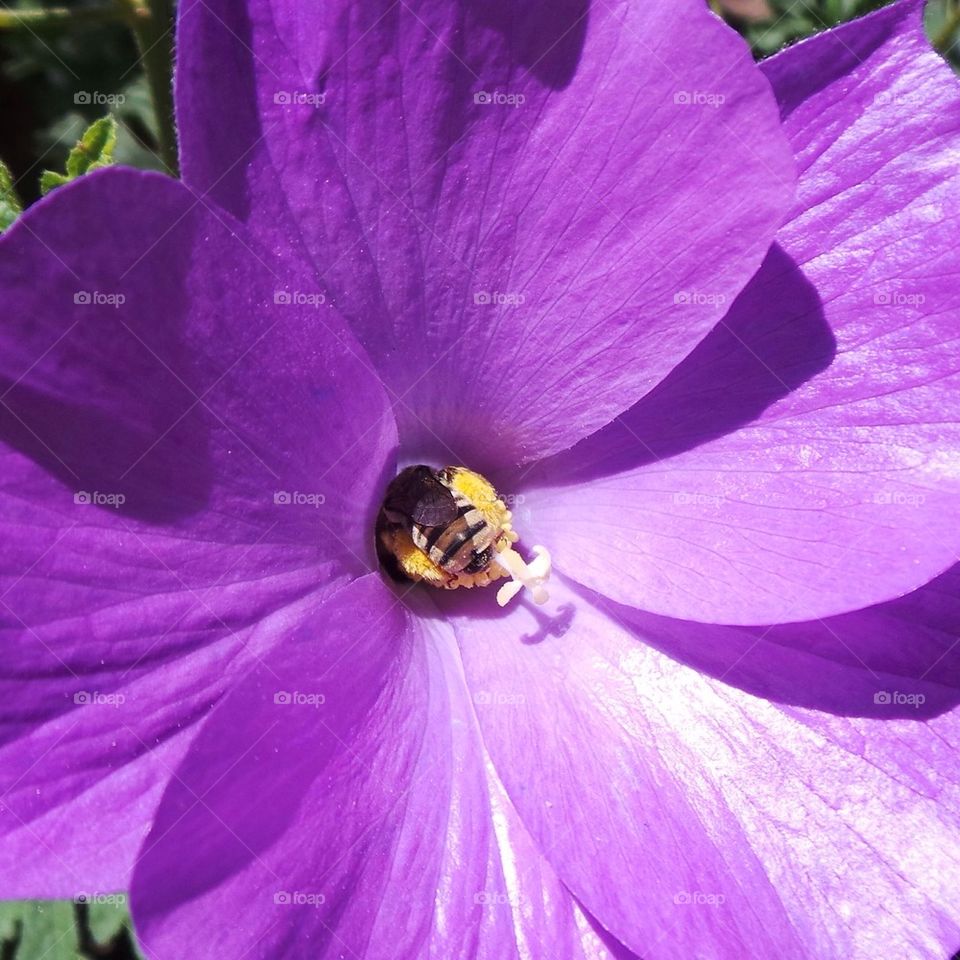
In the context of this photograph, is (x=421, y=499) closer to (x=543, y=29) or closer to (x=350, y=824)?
(x=350, y=824)

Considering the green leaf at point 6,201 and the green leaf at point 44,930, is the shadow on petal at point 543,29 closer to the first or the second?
the green leaf at point 6,201

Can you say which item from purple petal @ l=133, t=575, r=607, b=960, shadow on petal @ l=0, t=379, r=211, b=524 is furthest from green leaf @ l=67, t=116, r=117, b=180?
purple petal @ l=133, t=575, r=607, b=960

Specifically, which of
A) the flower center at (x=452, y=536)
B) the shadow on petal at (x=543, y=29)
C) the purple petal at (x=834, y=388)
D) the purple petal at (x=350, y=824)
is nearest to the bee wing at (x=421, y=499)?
the flower center at (x=452, y=536)

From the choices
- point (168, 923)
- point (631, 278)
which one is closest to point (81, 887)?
point (168, 923)

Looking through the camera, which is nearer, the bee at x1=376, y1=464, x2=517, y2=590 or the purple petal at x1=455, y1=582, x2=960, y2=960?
the purple petal at x1=455, y1=582, x2=960, y2=960

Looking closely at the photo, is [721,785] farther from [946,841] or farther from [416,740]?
[416,740]

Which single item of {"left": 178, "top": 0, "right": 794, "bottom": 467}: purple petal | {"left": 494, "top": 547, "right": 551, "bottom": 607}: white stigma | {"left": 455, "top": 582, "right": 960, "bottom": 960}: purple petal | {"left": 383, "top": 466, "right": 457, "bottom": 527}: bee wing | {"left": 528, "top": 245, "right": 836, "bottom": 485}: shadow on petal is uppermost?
{"left": 178, "top": 0, "right": 794, "bottom": 467}: purple petal

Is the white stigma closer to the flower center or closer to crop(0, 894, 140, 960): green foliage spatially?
the flower center
